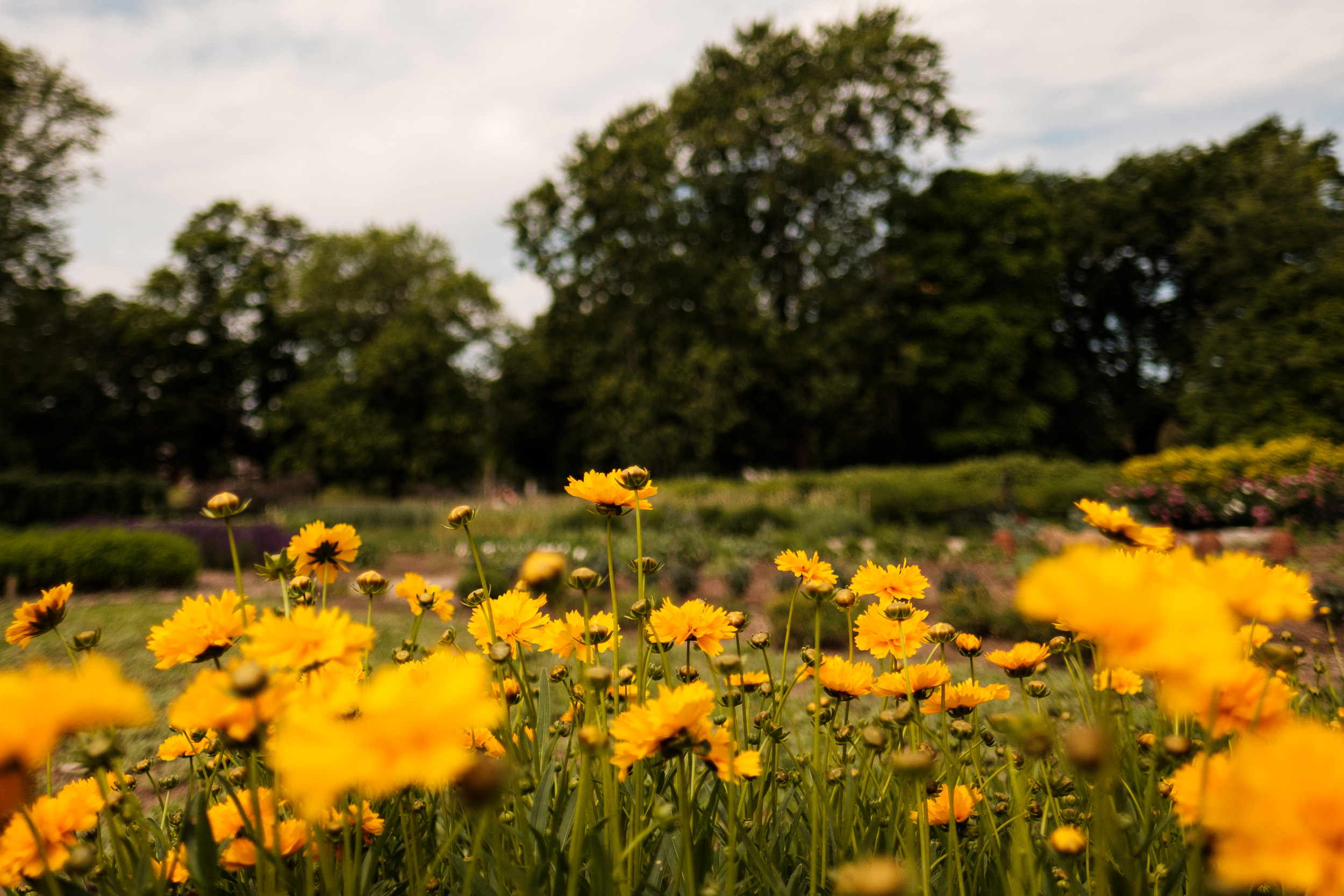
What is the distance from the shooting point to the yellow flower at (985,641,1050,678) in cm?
96

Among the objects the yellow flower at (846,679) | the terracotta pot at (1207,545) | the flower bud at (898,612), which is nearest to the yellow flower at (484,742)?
the yellow flower at (846,679)

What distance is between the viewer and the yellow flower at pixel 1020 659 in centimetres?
96

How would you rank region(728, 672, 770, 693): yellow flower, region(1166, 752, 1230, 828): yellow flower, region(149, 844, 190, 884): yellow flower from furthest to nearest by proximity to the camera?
1. region(728, 672, 770, 693): yellow flower
2. region(149, 844, 190, 884): yellow flower
3. region(1166, 752, 1230, 828): yellow flower

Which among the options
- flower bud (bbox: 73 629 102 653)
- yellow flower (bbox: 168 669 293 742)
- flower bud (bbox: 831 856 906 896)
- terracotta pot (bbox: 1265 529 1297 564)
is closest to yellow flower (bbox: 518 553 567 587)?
yellow flower (bbox: 168 669 293 742)

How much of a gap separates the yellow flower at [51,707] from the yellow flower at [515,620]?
459 millimetres

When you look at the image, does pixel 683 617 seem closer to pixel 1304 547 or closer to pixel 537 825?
Result: pixel 537 825

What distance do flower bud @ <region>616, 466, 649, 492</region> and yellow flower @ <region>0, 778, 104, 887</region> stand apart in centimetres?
65

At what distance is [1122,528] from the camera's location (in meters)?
0.87

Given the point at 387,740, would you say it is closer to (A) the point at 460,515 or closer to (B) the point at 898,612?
(A) the point at 460,515

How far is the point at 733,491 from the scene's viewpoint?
12477mm

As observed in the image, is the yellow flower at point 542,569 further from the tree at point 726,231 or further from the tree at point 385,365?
the tree at point 385,365

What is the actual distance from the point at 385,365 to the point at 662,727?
68.3 ft

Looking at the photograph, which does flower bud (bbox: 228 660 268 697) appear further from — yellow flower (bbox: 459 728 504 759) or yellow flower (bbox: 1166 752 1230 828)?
yellow flower (bbox: 1166 752 1230 828)

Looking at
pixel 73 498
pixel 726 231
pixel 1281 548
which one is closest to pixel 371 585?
pixel 1281 548
